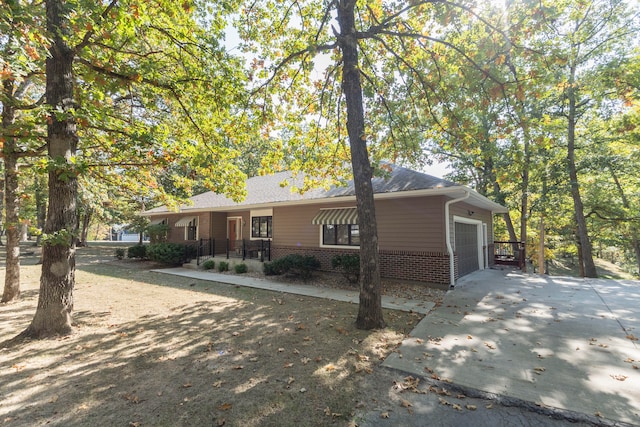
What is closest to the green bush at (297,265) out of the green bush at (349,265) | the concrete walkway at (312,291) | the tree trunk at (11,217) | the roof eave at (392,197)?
the concrete walkway at (312,291)

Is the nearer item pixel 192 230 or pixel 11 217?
pixel 11 217

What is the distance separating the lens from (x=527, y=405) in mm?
2965

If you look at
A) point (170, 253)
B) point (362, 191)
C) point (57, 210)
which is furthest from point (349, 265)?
point (170, 253)

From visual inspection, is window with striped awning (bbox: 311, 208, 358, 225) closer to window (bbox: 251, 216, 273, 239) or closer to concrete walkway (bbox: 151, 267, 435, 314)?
concrete walkway (bbox: 151, 267, 435, 314)

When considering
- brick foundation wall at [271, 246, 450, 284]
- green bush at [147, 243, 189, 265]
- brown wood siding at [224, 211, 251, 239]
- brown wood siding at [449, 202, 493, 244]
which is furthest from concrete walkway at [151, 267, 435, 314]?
brown wood siding at [449, 202, 493, 244]

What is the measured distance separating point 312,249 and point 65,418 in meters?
8.94

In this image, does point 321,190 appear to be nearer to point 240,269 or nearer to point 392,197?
point 392,197

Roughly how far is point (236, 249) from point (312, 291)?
784 centimetres

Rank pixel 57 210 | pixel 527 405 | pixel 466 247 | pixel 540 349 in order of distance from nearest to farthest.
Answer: pixel 527 405 → pixel 540 349 → pixel 57 210 → pixel 466 247

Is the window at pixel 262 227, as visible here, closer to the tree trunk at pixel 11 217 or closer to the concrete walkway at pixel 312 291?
the concrete walkway at pixel 312 291

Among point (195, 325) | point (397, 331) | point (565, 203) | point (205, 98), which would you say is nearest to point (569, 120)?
point (565, 203)

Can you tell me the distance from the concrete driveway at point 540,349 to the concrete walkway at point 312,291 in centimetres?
62

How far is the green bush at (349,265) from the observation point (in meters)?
A: 9.09

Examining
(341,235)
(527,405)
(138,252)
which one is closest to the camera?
(527,405)
